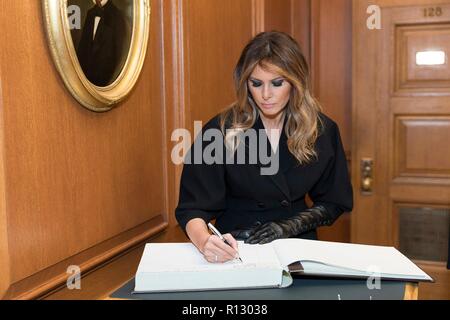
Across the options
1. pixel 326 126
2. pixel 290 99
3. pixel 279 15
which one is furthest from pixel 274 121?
pixel 279 15

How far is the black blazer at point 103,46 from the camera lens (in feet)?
6.17

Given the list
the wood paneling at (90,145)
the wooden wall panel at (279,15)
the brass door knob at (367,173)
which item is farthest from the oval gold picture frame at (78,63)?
the brass door knob at (367,173)

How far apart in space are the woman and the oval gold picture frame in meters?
0.35

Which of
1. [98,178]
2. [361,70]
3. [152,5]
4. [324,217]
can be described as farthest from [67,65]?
[361,70]

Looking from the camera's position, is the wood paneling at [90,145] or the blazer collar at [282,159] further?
the blazer collar at [282,159]

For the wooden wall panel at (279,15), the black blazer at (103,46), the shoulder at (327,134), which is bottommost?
the shoulder at (327,134)

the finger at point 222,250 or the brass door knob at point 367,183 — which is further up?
the finger at point 222,250

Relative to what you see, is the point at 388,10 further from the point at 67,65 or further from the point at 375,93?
the point at 67,65

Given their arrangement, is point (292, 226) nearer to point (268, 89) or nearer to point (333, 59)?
point (268, 89)

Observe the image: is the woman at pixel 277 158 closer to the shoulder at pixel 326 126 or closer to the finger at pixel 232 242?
the shoulder at pixel 326 126

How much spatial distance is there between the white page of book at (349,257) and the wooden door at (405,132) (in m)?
2.50

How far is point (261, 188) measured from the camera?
2180mm

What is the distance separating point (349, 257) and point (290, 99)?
31.9 inches

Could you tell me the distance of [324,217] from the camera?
7.23ft
